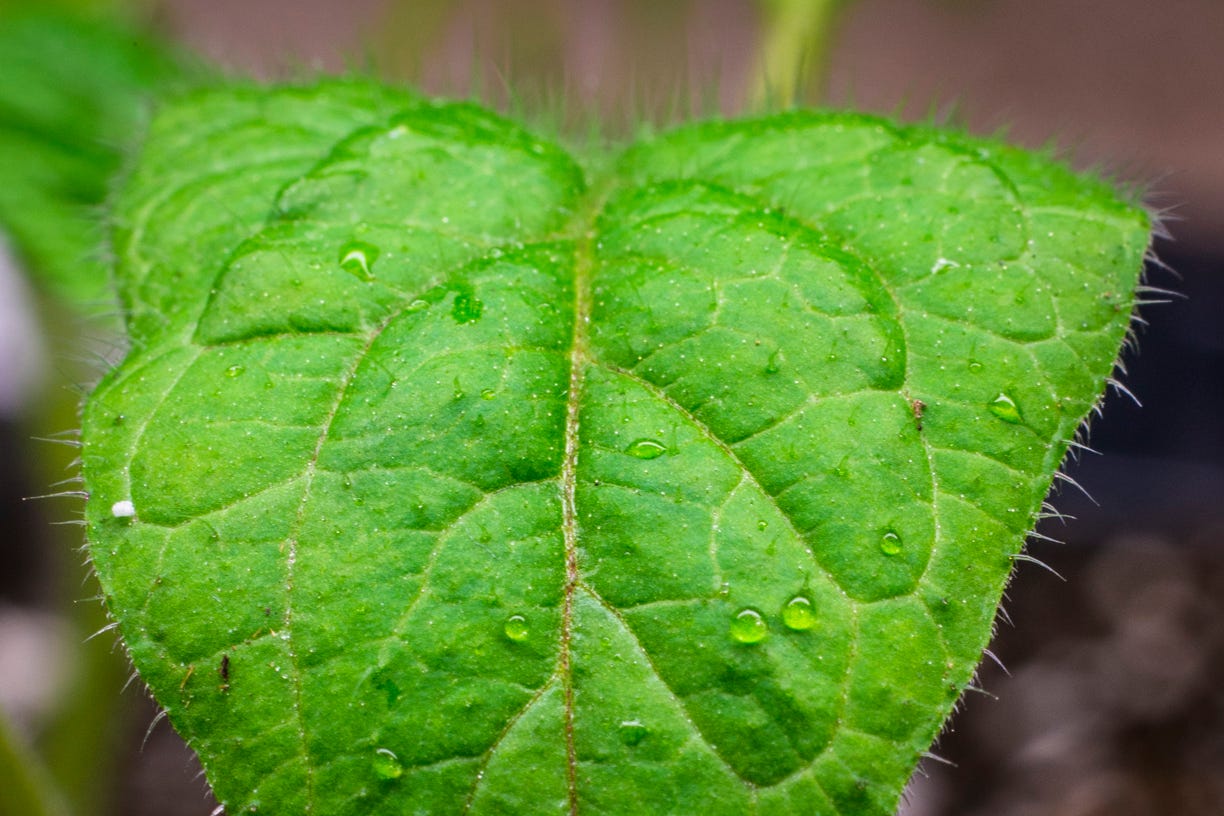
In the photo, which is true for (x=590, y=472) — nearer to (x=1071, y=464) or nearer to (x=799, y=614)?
(x=799, y=614)

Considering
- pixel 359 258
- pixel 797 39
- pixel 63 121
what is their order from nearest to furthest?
pixel 359 258 < pixel 797 39 < pixel 63 121

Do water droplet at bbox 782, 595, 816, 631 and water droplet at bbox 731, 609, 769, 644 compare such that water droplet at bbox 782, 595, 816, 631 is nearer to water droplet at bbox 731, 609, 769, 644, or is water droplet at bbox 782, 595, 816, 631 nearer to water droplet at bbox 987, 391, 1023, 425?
water droplet at bbox 731, 609, 769, 644

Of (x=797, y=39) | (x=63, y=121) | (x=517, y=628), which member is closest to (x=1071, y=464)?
(x=797, y=39)

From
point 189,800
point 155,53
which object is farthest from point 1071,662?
point 155,53

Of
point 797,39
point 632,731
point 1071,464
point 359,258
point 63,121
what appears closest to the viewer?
point 632,731

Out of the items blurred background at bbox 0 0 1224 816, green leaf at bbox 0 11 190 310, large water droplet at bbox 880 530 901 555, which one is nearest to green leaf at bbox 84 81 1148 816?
large water droplet at bbox 880 530 901 555

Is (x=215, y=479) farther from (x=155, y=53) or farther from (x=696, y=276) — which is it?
(x=155, y=53)

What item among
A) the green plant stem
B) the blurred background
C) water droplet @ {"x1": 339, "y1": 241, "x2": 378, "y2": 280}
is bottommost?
the blurred background

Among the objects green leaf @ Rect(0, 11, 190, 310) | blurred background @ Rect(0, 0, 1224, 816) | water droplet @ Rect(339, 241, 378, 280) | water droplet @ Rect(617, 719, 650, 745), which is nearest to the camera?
water droplet @ Rect(617, 719, 650, 745)
